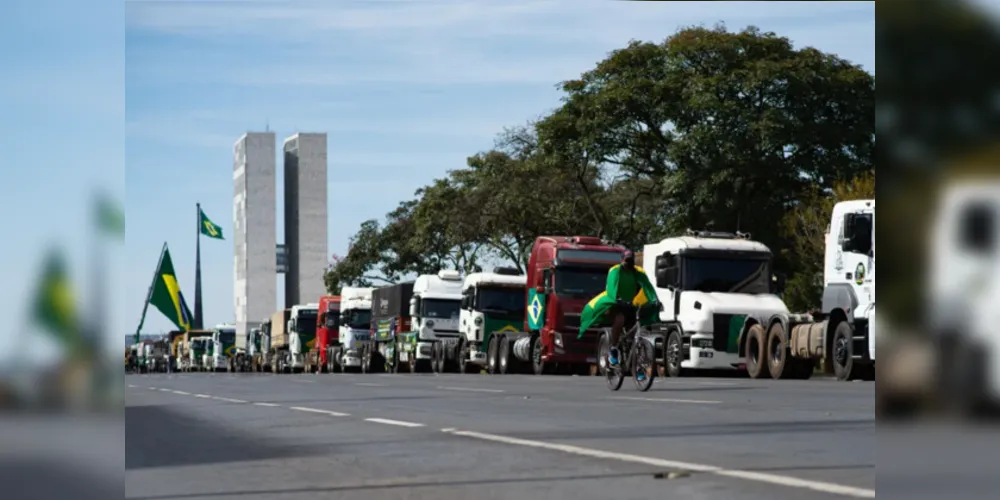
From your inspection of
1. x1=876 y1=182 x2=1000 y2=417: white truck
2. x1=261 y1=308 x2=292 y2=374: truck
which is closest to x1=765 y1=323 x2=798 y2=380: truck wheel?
x1=876 y1=182 x2=1000 y2=417: white truck

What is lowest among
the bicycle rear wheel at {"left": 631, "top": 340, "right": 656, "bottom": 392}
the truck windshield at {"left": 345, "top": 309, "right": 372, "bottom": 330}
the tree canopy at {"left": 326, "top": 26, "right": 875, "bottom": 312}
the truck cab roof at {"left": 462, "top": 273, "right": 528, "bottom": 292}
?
the bicycle rear wheel at {"left": 631, "top": 340, "right": 656, "bottom": 392}

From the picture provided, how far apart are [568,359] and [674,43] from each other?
2009cm

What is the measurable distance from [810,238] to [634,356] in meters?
28.0

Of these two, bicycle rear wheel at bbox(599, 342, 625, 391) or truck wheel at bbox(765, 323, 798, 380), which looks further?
truck wheel at bbox(765, 323, 798, 380)

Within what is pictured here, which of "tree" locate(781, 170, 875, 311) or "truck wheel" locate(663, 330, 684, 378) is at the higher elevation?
"tree" locate(781, 170, 875, 311)

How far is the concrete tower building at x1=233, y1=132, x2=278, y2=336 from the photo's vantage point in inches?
5753

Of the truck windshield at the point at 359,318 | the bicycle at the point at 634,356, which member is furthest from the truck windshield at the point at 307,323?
the bicycle at the point at 634,356

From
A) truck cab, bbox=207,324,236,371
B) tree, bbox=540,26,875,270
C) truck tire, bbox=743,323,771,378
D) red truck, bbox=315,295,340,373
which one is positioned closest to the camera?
truck tire, bbox=743,323,771,378

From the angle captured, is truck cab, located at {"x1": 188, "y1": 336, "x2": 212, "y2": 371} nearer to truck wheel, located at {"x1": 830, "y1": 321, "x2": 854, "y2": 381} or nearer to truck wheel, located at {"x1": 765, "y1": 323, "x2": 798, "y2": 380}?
truck wheel, located at {"x1": 765, "y1": 323, "x2": 798, "y2": 380}

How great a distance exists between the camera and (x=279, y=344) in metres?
75.9

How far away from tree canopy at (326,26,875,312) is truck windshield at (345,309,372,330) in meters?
9.09

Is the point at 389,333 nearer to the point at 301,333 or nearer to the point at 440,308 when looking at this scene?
the point at 440,308

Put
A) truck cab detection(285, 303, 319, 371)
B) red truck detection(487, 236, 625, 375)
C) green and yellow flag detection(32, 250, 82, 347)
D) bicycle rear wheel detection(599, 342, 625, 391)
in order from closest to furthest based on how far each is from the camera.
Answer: green and yellow flag detection(32, 250, 82, 347) < bicycle rear wheel detection(599, 342, 625, 391) < red truck detection(487, 236, 625, 375) < truck cab detection(285, 303, 319, 371)

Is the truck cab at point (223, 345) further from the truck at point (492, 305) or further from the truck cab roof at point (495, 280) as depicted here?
the truck cab roof at point (495, 280)
